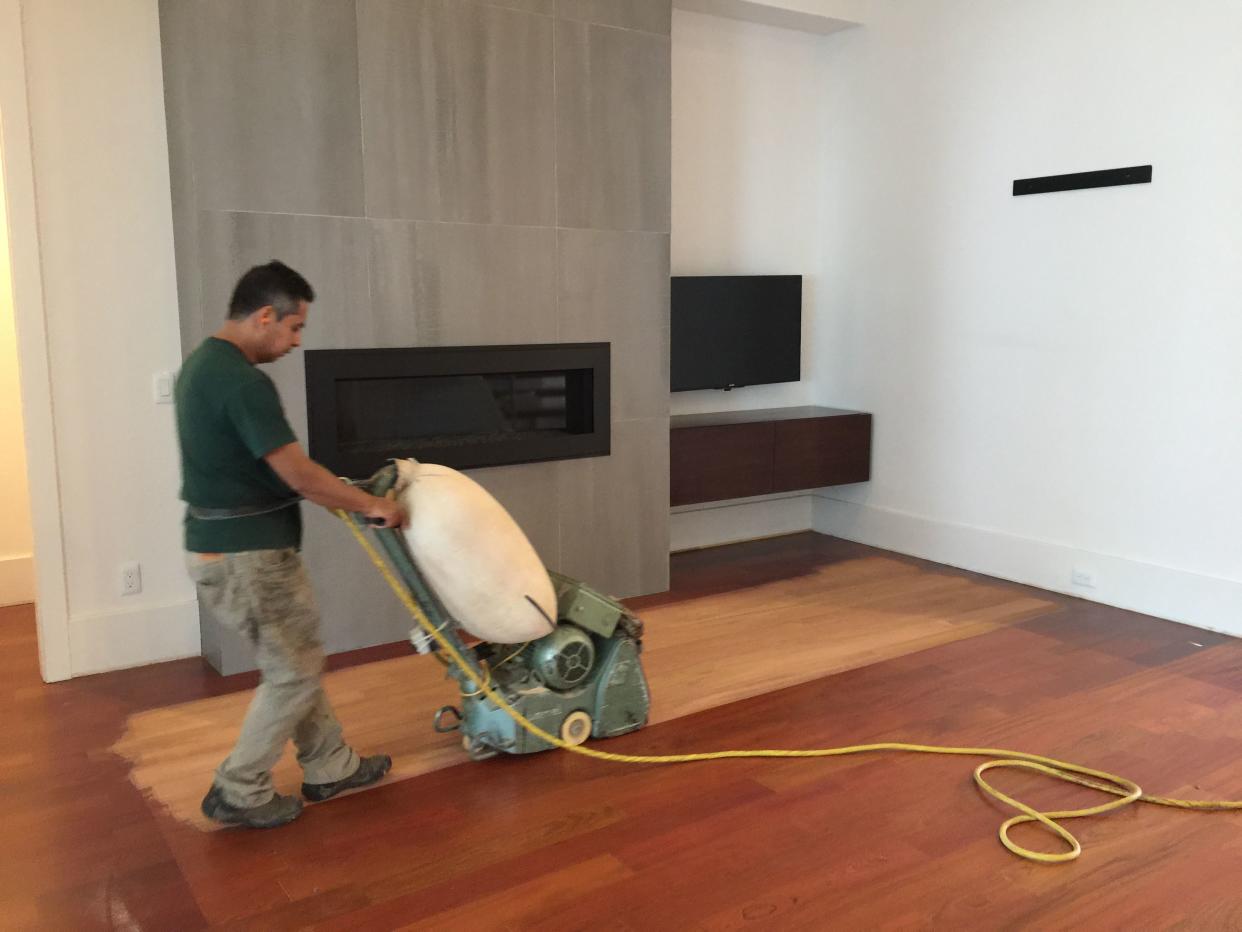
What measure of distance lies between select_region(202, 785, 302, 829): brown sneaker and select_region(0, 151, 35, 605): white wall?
254 centimetres

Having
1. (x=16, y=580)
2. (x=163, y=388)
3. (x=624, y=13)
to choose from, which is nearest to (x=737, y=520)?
(x=624, y=13)

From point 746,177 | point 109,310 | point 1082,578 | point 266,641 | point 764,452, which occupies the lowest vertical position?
point 1082,578

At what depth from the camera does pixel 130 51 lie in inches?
143

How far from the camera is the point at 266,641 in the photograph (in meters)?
2.59

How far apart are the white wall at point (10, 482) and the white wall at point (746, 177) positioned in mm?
3110

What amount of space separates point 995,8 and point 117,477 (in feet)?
14.3

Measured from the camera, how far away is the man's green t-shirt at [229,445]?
2420 mm

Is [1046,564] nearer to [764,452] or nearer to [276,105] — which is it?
[764,452]

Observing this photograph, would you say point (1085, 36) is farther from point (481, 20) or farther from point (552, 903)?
point (552, 903)

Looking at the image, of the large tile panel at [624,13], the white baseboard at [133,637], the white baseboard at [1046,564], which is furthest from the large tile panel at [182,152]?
the white baseboard at [1046,564]

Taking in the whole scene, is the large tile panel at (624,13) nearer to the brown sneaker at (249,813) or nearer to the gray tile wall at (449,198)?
the gray tile wall at (449,198)

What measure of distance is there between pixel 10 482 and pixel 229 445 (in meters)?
2.89

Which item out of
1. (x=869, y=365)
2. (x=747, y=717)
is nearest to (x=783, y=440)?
(x=869, y=365)

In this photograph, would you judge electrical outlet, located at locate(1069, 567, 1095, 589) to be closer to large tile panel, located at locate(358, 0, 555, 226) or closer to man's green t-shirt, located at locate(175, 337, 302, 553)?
large tile panel, located at locate(358, 0, 555, 226)
